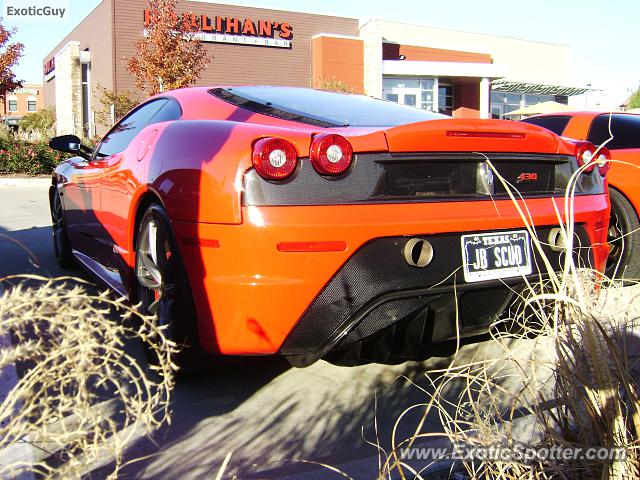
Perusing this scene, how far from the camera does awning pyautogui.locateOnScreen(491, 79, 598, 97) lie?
127 feet

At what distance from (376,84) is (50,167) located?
1671 centimetres

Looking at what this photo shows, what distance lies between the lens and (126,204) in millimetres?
3541

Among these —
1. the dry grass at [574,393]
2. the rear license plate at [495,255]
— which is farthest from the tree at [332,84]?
the dry grass at [574,393]

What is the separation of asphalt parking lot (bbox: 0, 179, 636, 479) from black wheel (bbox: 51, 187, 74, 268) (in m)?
2.85

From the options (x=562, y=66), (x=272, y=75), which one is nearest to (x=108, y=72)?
(x=272, y=75)

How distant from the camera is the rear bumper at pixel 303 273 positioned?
253cm

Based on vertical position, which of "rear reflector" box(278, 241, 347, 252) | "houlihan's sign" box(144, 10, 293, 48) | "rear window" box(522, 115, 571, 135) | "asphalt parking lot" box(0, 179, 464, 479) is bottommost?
"asphalt parking lot" box(0, 179, 464, 479)

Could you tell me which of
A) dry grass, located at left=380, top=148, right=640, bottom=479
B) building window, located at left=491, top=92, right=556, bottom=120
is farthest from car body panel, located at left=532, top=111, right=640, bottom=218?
building window, located at left=491, top=92, right=556, bottom=120

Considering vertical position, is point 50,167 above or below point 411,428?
above

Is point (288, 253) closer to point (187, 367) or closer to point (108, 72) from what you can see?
point (187, 367)

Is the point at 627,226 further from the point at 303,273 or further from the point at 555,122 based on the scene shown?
the point at 303,273

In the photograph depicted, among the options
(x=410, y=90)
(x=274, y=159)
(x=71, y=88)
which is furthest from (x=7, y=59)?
(x=274, y=159)

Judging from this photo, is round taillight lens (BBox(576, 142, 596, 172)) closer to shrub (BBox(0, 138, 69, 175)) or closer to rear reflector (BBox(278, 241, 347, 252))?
rear reflector (BBox(278, 241, 347, 252))

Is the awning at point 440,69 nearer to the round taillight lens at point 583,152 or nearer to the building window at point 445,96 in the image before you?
the building window at point 445,96
